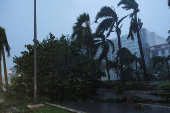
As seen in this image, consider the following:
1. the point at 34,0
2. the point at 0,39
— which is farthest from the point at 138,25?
the point at 0,39

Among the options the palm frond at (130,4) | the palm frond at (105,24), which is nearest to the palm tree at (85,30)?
the palm frond at (105,24)

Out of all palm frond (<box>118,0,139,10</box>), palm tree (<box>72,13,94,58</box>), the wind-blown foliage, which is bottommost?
the wind-blown foliage

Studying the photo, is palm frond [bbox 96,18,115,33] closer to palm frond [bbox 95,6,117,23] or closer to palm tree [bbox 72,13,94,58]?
palm frond [bbox 95,6,117,23]

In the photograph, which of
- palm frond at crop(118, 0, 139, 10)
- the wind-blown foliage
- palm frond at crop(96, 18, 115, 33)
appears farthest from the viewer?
palm frond at crop(96, 18, 115, 33)

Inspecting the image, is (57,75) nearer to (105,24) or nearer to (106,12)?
(105,24)

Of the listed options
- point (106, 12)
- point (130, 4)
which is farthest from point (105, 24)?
point (130, 4)

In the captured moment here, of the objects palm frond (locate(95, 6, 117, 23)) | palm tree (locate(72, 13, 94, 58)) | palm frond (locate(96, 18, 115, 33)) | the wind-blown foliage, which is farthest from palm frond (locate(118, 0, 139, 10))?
the wind-blown foliage

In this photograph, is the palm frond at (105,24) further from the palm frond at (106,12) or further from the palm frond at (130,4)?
the palm frond at (130,4)

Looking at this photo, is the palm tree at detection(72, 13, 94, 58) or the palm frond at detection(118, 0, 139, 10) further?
the palm tree at detection(72, 13, 94, 58)

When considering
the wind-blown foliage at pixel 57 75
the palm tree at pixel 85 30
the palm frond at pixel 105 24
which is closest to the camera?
the wind-blown foliage at pixel 57 75

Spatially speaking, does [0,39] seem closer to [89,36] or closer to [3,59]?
[3,59]

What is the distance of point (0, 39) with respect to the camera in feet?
65.5

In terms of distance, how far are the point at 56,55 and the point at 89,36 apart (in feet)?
32.7

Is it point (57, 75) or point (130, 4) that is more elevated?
point (130, 4)
